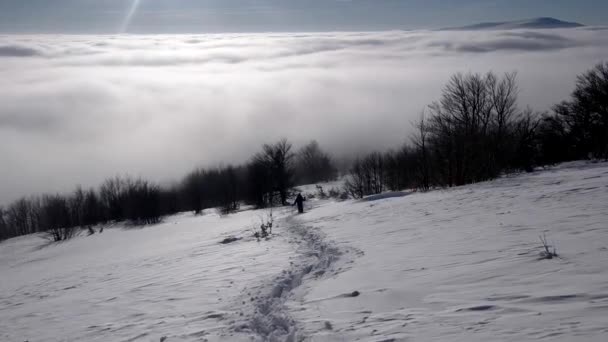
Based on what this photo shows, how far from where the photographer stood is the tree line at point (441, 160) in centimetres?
3036

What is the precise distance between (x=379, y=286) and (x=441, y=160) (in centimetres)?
2382

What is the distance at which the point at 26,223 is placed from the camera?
111 meters

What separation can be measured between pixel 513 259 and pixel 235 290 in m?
5.87

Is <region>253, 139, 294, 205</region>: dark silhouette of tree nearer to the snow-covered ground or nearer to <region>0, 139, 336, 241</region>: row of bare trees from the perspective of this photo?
<region>0, 139, 336, 241</region>: row of bare trees

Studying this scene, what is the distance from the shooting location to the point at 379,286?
8023 millimetres

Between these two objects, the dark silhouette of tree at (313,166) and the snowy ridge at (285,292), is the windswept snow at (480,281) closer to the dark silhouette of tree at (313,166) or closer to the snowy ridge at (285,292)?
the snowy ridge at (285,292)

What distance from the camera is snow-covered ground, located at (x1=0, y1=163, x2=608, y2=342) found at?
230 inches

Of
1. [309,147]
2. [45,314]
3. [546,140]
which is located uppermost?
[309,147]

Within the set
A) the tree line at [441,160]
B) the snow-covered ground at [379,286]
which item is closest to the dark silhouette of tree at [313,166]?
the tree line at [441,160]

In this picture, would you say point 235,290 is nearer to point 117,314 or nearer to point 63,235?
point 117,314

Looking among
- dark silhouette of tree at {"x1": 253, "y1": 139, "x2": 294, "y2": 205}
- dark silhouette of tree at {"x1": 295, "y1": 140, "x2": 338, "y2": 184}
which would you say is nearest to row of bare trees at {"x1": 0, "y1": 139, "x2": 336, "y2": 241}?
dark silhouette of tree at {"x1": 253, "y1": 139, "x2": 294, "y2": 205}

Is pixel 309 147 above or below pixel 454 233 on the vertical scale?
above

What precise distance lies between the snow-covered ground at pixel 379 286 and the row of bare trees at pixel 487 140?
1280 cm

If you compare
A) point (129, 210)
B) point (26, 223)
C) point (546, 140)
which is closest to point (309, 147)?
point (129, 210)
